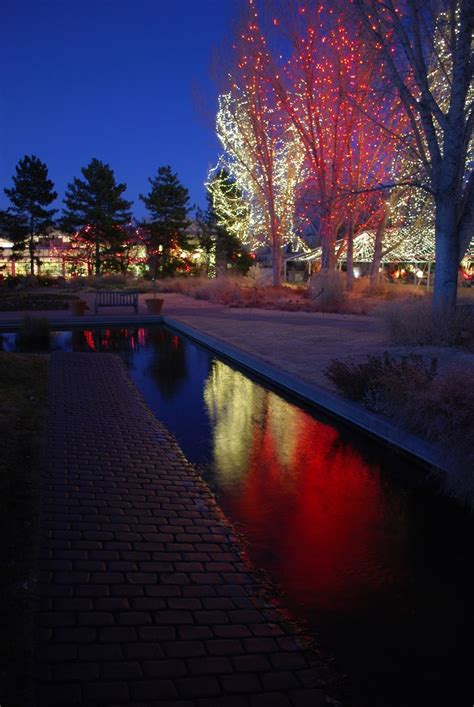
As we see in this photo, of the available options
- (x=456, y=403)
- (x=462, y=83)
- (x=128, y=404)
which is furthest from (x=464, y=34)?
(x=128, y=404)

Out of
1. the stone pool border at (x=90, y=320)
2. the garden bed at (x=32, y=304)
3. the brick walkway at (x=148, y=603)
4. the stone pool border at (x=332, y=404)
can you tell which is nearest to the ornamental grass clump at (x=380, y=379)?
the stone pool border at (x=332, y=404)

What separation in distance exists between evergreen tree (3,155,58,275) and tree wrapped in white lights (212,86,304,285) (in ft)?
69.3

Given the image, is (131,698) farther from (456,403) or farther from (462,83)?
(462,83)

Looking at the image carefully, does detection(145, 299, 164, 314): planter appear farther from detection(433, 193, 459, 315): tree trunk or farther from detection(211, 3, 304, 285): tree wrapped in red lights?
detection(433, 193, 459, 315): tree trunk

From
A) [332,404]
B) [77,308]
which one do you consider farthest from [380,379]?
[77,308]

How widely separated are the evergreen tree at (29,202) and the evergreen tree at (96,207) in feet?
5.12

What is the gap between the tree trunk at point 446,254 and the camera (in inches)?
459

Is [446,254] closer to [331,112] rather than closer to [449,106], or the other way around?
[449,106]

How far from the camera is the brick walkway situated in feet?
8.53

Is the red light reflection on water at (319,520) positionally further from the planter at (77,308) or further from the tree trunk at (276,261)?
the tree trunk at (276,261)

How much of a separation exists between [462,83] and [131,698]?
38.7 ft

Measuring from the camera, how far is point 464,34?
10.6 meters

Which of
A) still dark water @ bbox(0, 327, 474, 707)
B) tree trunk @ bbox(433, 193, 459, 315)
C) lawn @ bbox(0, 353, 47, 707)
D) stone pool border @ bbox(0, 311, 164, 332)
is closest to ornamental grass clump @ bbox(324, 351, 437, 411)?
still dark water @ bbox(0, 327, 474, 707)

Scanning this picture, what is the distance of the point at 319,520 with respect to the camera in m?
4.82
